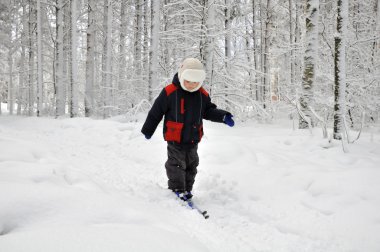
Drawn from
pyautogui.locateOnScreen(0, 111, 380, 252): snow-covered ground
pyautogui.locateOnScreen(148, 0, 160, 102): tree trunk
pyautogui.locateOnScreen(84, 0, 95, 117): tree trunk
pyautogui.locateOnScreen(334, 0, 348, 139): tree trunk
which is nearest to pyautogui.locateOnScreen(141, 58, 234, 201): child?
pyautogui.locateOnScreen(0, 111, 380, 252): snow-covered ground

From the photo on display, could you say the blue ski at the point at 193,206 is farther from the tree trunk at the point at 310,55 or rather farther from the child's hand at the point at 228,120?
the tree trunk at the point at 310,55

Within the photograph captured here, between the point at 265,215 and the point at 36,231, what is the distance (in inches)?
85.5

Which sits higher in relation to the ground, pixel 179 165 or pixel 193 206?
pixel 179 165

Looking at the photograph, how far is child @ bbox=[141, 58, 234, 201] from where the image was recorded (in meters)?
3.43

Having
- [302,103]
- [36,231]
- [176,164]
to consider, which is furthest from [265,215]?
[302,103]

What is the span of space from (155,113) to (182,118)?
1.13ft

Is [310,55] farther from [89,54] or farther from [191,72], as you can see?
[89,54]

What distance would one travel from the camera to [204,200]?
353cm

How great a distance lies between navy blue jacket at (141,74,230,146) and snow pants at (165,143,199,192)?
10 centimetres

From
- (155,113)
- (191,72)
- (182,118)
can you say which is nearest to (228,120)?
(182,118)

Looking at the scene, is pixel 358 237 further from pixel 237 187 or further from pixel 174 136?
pixel 174 136

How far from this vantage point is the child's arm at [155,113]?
139 inches

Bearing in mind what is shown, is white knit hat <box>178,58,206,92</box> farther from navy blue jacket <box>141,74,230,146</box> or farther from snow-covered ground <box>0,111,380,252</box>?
snow-covered ground <box>0,111,380,252</box>

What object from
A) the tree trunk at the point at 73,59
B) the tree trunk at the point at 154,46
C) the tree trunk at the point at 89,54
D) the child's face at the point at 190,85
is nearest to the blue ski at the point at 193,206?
the child's face at the point at 190,85
